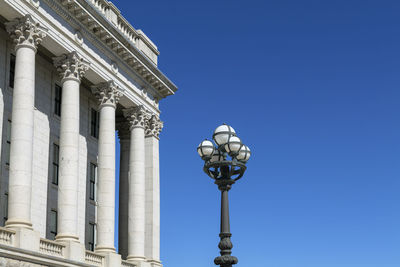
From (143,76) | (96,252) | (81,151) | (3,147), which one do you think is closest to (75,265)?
(96,252)

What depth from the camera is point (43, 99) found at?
38094 millimetres

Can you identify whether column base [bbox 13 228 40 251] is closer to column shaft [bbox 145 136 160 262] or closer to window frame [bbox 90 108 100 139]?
window frame [bbox 90 108 100 139]

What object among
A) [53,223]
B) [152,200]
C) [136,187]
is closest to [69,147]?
[53,223]

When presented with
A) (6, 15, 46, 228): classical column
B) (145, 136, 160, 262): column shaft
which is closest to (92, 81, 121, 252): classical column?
(145, 136, 160, 262): column shaft

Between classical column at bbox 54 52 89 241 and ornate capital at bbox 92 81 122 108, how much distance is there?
2859 mm

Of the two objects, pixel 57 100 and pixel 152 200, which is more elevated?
pixel 57 100

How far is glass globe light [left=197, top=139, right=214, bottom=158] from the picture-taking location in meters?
21.3

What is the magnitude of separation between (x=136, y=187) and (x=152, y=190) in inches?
99.6

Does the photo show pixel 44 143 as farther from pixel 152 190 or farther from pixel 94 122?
pixel 152 190

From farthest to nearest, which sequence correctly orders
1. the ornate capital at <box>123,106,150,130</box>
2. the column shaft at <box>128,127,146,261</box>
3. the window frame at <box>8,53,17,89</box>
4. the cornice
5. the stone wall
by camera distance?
1. the ornate capital at <box>123,106,150,130</box>
2. the column shaft at <box>128,127,146,261</box>
3. the cornice
4. the window frame at <box>8,53,17,89</box>
5. the stone wall

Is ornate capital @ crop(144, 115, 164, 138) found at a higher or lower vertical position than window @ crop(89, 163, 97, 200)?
higher

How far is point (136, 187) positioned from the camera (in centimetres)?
4256

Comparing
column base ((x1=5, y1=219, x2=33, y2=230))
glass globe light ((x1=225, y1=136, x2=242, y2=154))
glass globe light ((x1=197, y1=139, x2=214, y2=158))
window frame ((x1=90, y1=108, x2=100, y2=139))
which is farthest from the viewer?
window frame ((x1=90, y1=108, x2=100, y2=139))

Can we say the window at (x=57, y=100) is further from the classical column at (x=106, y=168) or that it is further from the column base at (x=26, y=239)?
the column base at (x=26, y=239)
